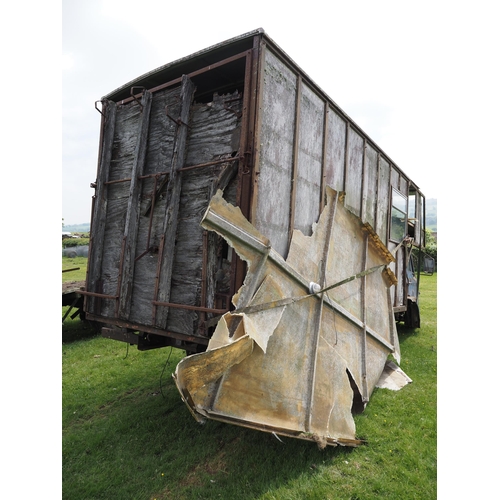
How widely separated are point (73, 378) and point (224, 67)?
18.2ft

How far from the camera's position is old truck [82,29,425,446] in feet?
10.7

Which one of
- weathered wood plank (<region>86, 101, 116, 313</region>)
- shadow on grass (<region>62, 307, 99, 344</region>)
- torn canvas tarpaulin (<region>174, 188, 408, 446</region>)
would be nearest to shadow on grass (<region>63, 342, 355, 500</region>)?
torn canvas tarpaulin (<region>174, 188, 408, 446</region>)

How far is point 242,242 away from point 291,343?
120 centimetres

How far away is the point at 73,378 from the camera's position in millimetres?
6188

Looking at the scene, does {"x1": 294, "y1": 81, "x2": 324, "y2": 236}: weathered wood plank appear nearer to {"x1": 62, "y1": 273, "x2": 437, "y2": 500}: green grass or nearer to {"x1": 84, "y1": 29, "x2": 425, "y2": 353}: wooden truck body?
{"x1": 84, "y1": 29, "x2": 425, "y2": 353}: wooden truck body

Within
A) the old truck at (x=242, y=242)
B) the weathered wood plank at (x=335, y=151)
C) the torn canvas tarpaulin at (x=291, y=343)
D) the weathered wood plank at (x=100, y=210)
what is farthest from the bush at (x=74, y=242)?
the torn canvas tarpaulin at (x=291, y=343)

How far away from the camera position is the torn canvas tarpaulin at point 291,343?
2.93m

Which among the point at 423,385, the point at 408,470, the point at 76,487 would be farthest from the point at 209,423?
the point at 423,385

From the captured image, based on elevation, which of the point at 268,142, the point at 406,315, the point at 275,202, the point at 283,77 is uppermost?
the point at 283,77

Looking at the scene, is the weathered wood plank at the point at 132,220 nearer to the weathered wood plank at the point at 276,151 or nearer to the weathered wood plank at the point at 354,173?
the weathered wood plank at the point at 276,151

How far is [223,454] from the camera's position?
3.84m

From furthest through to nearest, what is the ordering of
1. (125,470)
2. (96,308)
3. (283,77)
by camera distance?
(96,308) < (283,77) < (125,470)

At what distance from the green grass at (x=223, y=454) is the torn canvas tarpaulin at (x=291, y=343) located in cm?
32

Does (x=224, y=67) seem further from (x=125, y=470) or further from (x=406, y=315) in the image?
(x=406, y=315)
